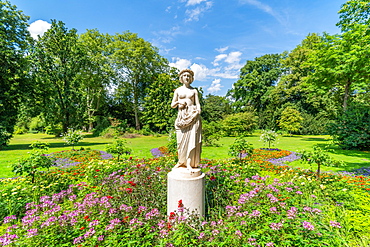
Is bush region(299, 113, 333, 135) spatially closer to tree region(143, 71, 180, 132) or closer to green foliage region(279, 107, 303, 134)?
green foliage region(279, 107, 303, 134)

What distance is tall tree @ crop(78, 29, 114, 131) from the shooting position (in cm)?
2711

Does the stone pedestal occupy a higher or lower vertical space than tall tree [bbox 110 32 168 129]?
lower

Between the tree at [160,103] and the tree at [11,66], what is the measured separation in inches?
592

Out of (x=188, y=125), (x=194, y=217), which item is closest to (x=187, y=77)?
(x=188, y=125)

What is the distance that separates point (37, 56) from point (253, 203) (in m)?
22.7

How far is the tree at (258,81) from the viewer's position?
33594mm

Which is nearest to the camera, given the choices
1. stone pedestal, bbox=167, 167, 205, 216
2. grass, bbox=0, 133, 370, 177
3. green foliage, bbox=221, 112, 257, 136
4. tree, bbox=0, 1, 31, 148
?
stone pedestal, bbox=167, 167, 205, 216

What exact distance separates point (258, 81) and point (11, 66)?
115ft

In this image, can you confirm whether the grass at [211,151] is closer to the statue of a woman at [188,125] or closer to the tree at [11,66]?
the tree at [11,66]

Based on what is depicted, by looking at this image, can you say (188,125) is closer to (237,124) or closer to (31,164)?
(31,164)

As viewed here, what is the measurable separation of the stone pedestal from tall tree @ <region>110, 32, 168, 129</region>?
26701 millimetres

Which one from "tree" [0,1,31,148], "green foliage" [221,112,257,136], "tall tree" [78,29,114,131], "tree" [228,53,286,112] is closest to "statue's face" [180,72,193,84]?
"tree" [0,1,31,148]

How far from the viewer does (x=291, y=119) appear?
26.2m

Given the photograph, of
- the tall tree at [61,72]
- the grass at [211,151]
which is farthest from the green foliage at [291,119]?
the tall tree at [61,72]
